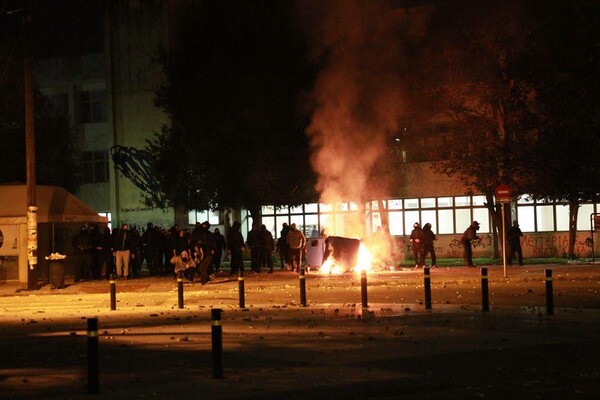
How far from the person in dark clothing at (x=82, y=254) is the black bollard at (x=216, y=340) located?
2449 centimetres

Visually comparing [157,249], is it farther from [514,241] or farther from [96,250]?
[514,241]

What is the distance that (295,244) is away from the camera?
36938 millimetres

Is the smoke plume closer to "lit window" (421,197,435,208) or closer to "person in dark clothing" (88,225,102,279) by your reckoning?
"lit window" (421,197,435,208)

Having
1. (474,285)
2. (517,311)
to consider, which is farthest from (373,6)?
(517,311)

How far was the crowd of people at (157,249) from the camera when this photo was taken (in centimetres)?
3578

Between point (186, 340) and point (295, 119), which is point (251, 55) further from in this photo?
point (186, 340)

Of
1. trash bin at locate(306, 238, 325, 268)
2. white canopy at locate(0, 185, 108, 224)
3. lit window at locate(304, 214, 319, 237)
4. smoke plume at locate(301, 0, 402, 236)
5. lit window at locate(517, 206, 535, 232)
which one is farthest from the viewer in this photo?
lit window at locate(304, 214, 319, 237)

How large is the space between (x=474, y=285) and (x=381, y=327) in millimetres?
11850

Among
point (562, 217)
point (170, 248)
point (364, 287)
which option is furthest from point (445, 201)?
point (364, 287)

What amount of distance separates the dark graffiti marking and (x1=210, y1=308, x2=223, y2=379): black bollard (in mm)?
44500

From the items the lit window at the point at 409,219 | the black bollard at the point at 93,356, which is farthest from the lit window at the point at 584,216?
the black bollard at the point at 93,356

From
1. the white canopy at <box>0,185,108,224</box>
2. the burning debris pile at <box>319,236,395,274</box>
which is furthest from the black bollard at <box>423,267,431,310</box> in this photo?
the white canopy at <box>0,185,108,224</box>

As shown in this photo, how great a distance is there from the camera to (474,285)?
28859 millimetres

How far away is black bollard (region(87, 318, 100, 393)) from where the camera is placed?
1110cm
